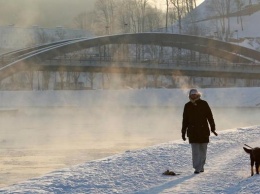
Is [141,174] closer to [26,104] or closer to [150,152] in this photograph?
[150,152]

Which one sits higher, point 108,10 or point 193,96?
point 108,10

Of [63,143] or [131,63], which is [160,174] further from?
[131,63]

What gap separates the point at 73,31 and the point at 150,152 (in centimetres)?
9347

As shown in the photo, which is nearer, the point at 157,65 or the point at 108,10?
the point at 157,65

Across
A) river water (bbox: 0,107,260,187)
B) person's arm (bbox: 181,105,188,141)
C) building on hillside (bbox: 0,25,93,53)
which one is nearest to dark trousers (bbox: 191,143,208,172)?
person's arm (bbox: 181,105,188,141)

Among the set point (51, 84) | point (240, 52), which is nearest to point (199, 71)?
point (240, 52)

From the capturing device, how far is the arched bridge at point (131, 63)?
189 ft

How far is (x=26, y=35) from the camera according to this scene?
99.9m

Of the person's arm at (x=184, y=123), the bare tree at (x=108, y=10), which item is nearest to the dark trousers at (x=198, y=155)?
the person's arm at (x=184, y=123)

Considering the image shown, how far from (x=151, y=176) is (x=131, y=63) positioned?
5171cm

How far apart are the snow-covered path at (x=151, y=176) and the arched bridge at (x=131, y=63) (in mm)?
43624

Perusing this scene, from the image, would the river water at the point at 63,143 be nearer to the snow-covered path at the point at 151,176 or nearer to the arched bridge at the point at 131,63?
the snow-covered path at the point at 151,176

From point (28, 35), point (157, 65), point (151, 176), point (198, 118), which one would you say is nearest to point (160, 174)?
point (151, 176)

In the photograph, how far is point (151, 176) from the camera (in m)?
9.70
